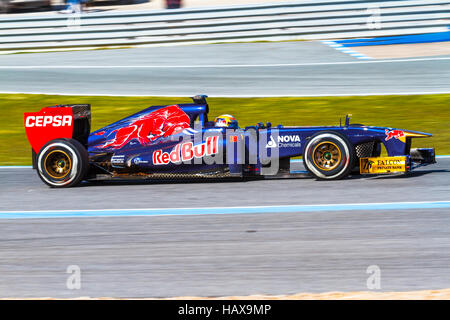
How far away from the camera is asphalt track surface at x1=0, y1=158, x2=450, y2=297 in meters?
5.16

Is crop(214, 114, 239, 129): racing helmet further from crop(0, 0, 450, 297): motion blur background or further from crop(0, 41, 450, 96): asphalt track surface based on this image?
crop(0, 41, 450, 96): asphalt track surface

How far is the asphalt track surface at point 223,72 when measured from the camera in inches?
597

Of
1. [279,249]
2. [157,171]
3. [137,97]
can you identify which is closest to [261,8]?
[137,97]

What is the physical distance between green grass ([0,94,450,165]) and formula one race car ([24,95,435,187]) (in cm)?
252

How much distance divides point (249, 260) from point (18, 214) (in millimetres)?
3096

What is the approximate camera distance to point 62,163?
9039mm

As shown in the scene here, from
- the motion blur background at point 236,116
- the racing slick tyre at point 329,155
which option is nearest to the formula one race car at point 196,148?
the racing slick tyre at point 329,155

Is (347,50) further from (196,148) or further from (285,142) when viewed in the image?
(196,148)

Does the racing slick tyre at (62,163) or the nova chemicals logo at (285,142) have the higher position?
the nova chemicals logo at (285,142)

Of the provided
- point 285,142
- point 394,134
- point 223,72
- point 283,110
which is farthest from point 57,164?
point 223,72

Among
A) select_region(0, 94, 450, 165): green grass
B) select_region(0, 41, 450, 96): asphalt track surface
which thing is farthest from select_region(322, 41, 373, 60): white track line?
select_region(0, 94, 450, 165): green grass

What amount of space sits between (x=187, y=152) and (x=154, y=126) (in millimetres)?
583

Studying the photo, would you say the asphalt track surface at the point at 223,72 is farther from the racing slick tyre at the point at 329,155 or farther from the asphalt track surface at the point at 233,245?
the asphalt track surface at the point at 233,245

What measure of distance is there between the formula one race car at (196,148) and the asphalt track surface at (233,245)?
0.33 m
